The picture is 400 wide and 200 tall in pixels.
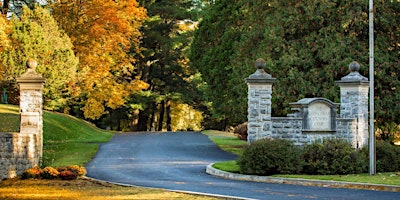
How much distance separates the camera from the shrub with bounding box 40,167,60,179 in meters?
19.8

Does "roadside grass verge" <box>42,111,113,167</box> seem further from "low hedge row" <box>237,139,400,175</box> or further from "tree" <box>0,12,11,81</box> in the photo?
"low hedge row" <box>237,139,400,175</box>

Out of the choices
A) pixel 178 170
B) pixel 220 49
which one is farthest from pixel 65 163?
pixel 220 49

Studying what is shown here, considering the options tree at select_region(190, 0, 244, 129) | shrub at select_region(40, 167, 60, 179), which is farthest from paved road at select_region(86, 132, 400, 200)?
tree at select_region(190, 0, 244, 129)

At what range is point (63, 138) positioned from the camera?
37750mm

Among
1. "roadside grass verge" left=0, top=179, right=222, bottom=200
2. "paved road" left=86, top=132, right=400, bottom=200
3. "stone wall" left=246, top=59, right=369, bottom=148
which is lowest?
"roadside grass verge" left=0, top=179, right=222, bottom=200

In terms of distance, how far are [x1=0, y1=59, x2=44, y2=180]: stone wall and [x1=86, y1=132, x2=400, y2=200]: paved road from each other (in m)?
1.99

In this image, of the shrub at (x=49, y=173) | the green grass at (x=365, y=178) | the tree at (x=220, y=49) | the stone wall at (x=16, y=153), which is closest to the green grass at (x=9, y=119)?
the tree at (x=220, y=49)

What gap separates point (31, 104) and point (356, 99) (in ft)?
34.9

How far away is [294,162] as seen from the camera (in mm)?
20859

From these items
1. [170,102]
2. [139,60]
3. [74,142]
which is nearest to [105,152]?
[74,142]

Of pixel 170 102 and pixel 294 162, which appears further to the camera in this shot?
pixel 170 102

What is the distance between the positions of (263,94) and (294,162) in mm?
2470

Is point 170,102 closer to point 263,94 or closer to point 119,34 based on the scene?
point 119,34

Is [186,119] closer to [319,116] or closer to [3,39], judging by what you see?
[3,39]
